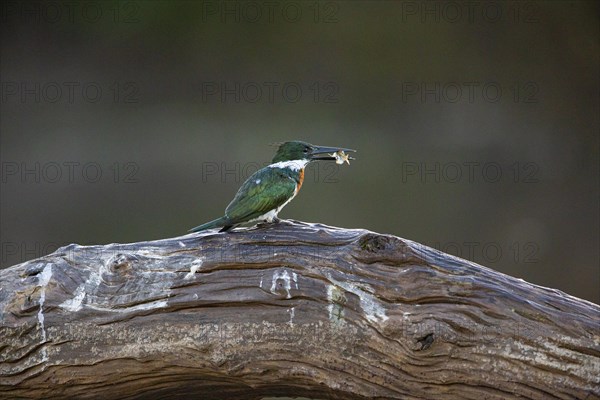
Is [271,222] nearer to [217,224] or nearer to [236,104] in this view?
[217,224]

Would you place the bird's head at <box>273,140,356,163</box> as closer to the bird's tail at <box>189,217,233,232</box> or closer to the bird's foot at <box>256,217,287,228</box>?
the bird's foot at <box>256,217,287,228</box>

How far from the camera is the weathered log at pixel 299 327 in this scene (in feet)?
10.3

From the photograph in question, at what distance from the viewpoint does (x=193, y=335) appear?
322 cm

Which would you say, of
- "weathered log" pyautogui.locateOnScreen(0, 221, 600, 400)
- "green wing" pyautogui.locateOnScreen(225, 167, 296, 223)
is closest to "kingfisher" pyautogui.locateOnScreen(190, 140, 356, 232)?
"green wing" pyautogui.locateOnScreen(225, 167, 296, 223)

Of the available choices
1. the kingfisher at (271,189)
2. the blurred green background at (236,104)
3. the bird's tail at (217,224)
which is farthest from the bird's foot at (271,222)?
the blurred green background at (236,104)

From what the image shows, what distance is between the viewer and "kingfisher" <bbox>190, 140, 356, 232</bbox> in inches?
141

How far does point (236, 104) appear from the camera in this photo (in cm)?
714

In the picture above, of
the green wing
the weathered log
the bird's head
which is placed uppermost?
the bird's head

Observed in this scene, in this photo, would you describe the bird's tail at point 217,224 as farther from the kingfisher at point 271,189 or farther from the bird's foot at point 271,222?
the bird's foot at point 271,222

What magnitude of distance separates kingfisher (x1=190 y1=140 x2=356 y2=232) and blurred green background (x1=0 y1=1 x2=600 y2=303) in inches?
125

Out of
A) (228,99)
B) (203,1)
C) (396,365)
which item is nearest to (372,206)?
(228,99)

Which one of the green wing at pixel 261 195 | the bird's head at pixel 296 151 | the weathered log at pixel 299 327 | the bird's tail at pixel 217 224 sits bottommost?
the weathered log at pixel 299 327

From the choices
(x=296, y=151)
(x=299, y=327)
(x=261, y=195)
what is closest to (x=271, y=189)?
(x=261, y=195)

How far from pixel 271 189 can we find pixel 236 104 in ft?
11.9
